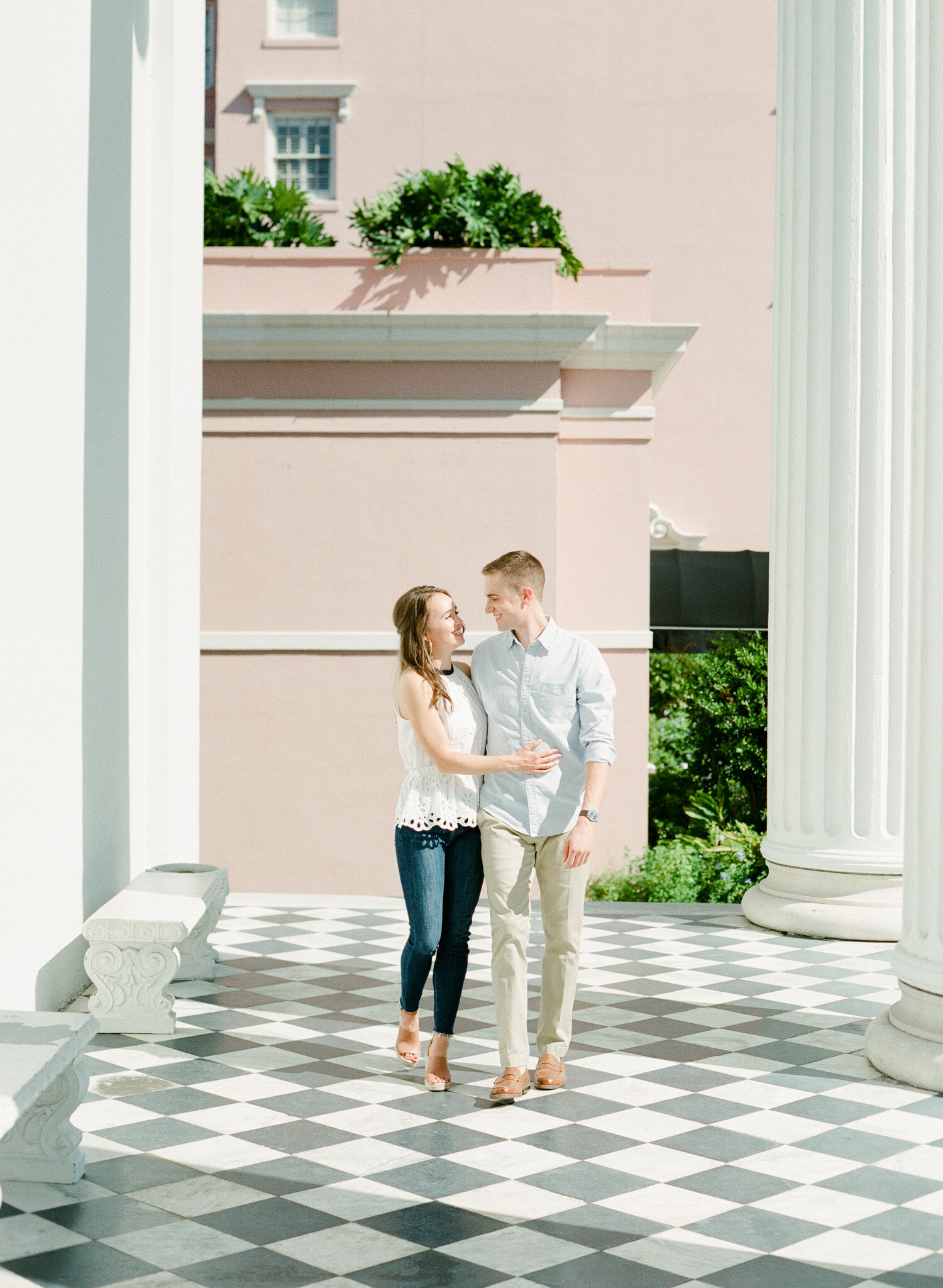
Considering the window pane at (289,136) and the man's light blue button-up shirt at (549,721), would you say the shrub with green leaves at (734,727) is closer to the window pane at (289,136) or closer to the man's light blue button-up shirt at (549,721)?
the man's light blue button-up shirt at (549,721)

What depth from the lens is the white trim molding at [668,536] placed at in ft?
66.8

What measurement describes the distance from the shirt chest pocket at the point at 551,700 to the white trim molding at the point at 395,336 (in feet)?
21.0

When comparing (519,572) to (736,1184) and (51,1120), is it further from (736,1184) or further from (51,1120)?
(51,1120)

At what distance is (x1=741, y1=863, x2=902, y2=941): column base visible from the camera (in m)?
8.36

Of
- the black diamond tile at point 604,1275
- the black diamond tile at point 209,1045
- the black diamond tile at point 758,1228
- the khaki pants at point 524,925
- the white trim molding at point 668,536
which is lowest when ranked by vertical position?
the black diamond tile at point 209,1045

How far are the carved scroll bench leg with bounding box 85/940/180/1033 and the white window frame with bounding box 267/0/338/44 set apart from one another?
1960cm

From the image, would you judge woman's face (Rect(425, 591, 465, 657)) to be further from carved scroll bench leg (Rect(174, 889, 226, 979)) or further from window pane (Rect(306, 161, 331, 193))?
window pane (Rect(306, 161, 331, 193))

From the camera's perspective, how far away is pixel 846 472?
8.40 metres

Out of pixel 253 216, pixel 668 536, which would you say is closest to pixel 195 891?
pixel 253 216

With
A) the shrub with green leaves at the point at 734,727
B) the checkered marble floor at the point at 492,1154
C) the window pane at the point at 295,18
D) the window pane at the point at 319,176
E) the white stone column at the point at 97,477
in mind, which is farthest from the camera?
the window pane at the point at 319,176

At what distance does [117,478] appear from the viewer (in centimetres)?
731

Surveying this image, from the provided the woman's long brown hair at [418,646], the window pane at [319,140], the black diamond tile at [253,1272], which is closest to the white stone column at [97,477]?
the woman's long brown hair at [418,646]

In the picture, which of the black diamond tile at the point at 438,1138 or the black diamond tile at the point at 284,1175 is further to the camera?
the black diamond tile at the point at 438,1138

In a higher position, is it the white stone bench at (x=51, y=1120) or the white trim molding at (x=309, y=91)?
the white trim molding at (x=309, y=91)
